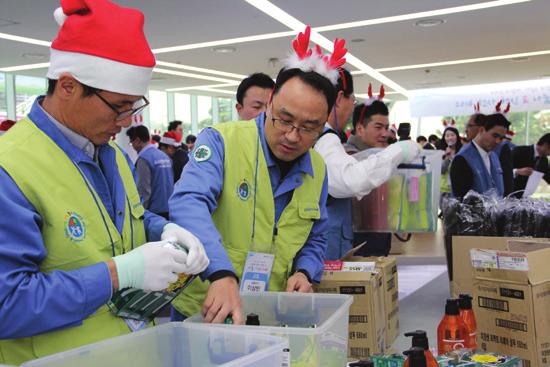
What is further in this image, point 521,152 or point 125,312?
point 521,152

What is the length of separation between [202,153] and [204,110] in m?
14.9

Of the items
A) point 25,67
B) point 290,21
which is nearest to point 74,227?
point 290,21

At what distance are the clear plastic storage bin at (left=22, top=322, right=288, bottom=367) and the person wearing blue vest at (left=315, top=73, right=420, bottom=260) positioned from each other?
130 cm

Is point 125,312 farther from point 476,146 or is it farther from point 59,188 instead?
point 476,146

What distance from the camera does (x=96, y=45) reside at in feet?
3.69

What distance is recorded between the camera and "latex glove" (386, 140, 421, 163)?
8.01 feet

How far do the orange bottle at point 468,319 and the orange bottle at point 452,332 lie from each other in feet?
0.06

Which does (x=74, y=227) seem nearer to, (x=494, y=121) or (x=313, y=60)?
(x=313, y=60)

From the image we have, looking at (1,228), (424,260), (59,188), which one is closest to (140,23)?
(59,188)

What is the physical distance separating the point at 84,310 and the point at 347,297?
60 centimetres

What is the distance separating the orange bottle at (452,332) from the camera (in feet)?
4.73

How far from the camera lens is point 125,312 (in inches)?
45.5

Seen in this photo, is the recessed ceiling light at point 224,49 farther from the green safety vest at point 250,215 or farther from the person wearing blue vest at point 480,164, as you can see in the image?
the green safety vest at point 250,215

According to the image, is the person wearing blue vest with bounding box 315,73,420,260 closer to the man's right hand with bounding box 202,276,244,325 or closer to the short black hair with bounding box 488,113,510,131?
the man's right hand with bounding box 202,276,244,325
